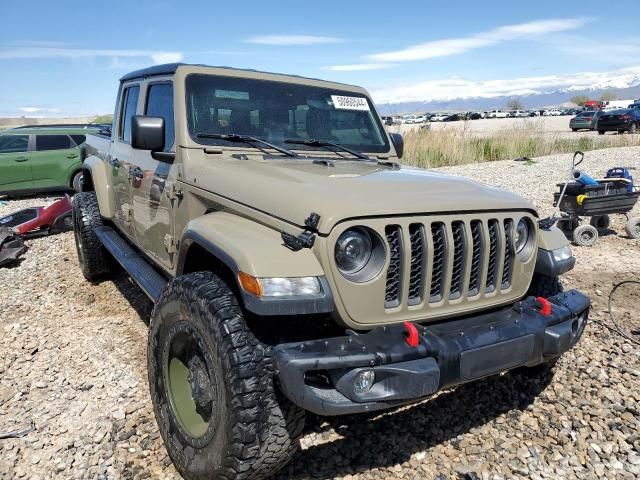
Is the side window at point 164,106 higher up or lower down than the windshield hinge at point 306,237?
higher up

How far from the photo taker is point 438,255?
232 cm

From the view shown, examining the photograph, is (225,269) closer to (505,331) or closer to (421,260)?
(421,260)

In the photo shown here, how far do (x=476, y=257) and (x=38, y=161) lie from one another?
10.7 metres

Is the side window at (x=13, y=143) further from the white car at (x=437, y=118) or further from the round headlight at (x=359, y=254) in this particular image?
the white car at (x=437, y=118)

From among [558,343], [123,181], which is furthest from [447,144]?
[558,343]

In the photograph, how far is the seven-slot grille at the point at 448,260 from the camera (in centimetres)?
222

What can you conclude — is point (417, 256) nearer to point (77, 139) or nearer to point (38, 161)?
point (38, 161)

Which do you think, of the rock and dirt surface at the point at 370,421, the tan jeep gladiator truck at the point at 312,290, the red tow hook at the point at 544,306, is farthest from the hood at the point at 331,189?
the rock and dirt surface at the point at 370,421

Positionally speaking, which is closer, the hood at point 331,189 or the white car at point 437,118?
the hood at point 331,189

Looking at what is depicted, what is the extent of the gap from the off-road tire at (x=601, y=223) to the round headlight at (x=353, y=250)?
5.73 meters

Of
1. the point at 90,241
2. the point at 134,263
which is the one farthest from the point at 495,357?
the point at 90,241

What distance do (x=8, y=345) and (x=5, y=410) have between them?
39.8 inches

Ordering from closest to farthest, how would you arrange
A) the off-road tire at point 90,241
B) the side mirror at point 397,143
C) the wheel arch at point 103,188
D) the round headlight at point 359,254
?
the round headlight at point 359,254, the side mirror at point 397,143, the wheel arch at point 103,188, the off-road tire at point 90,241

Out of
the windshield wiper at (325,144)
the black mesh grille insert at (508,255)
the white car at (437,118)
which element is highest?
the white car at (437,118)
